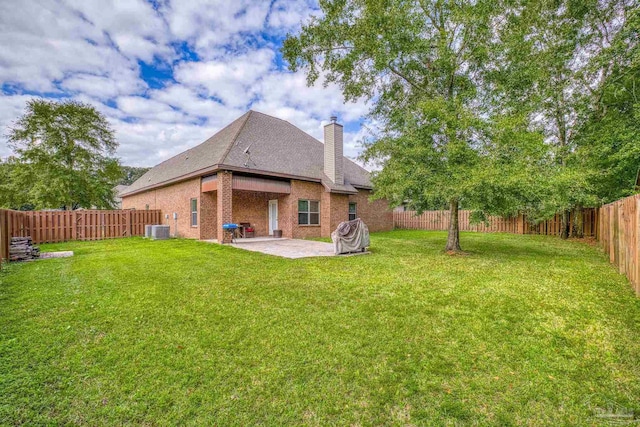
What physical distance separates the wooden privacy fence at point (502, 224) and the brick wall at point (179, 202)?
10.6 meters

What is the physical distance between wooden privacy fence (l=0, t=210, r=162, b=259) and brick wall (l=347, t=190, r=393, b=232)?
12.2 m

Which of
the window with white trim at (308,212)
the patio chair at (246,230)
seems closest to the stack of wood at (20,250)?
the patio chair at (246,230)

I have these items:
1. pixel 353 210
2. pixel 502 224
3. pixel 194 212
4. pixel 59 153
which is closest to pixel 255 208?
pixel 194 212

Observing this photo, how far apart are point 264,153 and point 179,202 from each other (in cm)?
549

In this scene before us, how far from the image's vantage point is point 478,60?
8.73 meters

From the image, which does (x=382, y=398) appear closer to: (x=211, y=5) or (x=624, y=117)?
(x=211, y=5)

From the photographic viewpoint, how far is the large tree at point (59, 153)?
20297 mm

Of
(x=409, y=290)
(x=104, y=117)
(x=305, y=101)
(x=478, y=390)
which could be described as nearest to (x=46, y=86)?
(x=104, y=117)

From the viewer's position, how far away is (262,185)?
43.4ft

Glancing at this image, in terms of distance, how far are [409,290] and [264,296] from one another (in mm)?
2588

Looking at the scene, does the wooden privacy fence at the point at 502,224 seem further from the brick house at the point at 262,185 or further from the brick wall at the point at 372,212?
the brick house at the point at 262,185

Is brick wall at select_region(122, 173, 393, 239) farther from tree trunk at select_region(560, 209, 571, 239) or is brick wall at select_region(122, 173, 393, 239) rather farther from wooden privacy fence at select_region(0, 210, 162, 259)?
tree trunk at select_region(560, 209, 571, 239)

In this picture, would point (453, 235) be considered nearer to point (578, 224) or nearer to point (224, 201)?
point (224, 201)

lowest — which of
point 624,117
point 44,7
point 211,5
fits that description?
point 624,117
